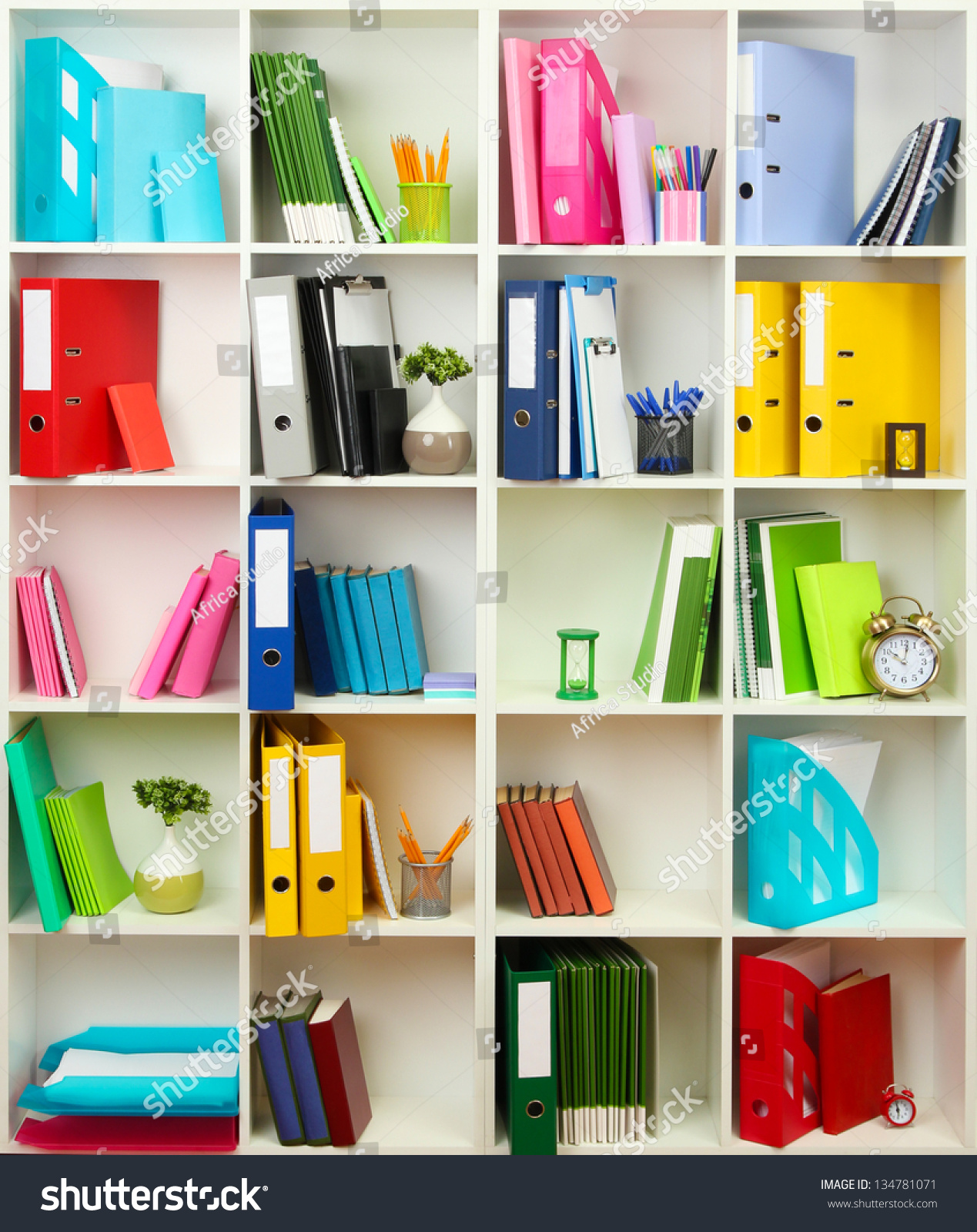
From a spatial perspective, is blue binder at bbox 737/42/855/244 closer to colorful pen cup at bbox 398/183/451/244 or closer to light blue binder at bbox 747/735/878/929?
colorful pen cup at bbox 398/183/451/244

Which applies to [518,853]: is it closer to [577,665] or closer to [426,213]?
[577,665]

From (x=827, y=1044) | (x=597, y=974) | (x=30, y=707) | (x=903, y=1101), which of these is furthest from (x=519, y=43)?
(x=903, y=1101)

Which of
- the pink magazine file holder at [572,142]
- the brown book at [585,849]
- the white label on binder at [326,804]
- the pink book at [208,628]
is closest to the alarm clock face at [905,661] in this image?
the brown book at [585,849]

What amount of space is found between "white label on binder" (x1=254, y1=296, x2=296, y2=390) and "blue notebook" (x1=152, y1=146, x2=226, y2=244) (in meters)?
0.26

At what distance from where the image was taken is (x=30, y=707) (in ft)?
7.34

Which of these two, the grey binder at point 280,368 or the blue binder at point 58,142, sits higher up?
the blue binder at point 58,142

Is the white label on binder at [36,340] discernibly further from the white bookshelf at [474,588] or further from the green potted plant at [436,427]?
the green potted plant at [436,427]

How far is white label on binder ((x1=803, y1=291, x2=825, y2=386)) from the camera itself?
2.22 m

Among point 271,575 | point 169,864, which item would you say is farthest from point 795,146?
point 169,864

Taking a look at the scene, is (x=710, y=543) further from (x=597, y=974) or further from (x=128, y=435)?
(x=128, y=435)

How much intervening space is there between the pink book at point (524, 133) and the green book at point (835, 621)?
2.91ft

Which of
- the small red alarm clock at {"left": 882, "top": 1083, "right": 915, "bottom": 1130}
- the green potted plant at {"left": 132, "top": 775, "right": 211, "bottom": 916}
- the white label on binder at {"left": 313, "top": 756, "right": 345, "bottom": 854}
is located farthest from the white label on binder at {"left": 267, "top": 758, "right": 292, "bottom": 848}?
the small red alarm clock at {"left": 882, "top": 1083, "right": 915, "bottom": 1130}

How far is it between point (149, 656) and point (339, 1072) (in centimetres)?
93

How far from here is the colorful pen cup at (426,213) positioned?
220 cm
